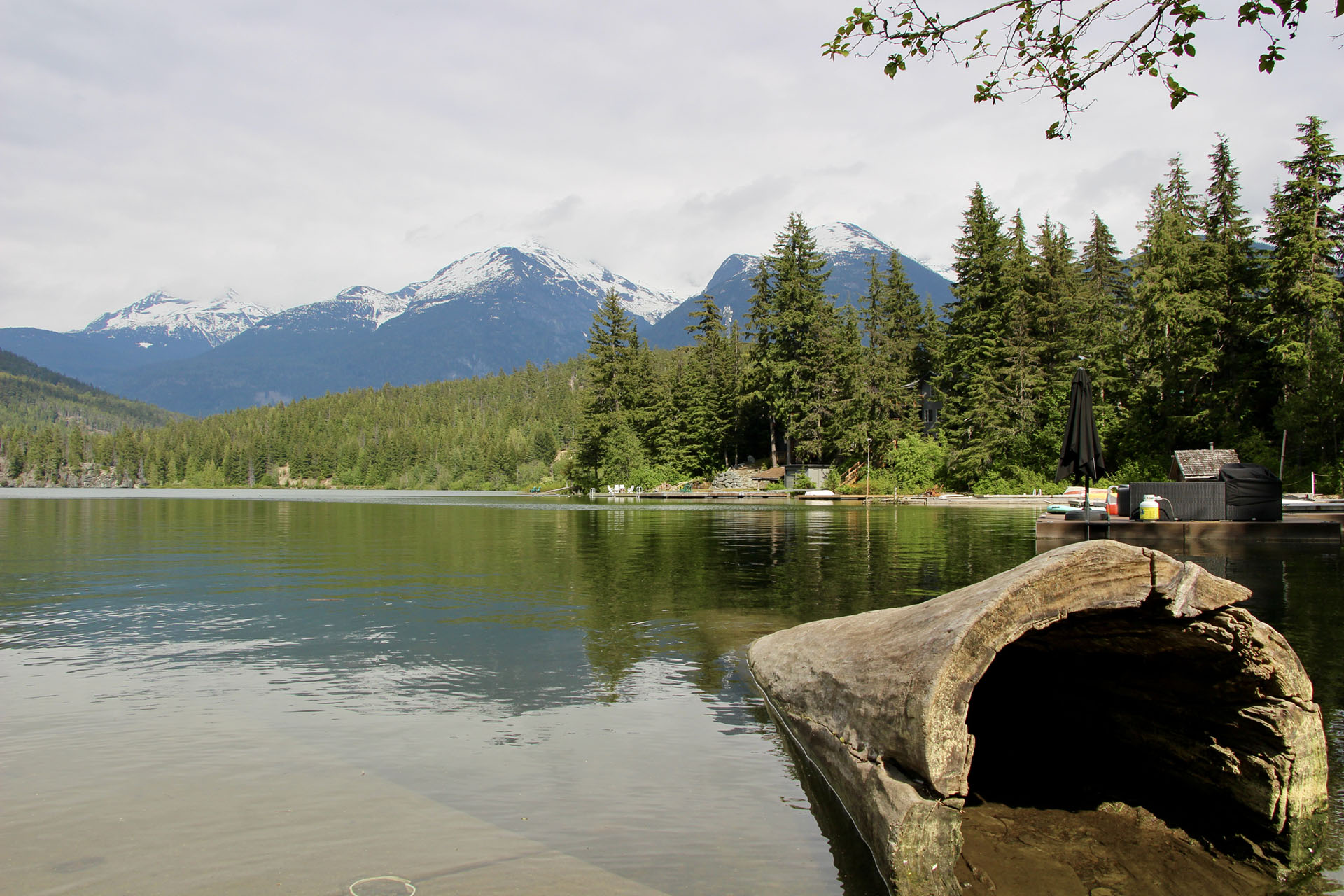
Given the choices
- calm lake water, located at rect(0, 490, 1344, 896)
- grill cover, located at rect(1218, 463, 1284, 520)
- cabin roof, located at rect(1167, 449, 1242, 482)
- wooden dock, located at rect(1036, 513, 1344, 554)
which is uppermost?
cabin roof, located at rect(1167, 449, 1242, 482)

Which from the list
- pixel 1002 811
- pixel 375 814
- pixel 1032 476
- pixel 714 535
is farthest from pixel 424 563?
pixel 1032 476

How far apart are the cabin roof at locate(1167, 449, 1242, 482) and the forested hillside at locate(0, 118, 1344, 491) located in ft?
45.5

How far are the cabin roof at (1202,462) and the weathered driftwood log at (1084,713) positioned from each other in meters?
24.7

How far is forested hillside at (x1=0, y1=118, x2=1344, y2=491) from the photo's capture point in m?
40.1

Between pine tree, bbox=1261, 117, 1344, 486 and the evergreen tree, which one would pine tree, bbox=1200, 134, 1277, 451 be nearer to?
pine tree, bbox=1261, 117, 1344, 486

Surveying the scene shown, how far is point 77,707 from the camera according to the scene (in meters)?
7.57

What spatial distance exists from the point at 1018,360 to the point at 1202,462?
3339cm

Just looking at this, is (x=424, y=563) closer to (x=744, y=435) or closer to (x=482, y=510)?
(x=482, y=510)

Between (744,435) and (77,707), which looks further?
(744,435)

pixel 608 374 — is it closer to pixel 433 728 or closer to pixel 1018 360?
pixel 1018 360

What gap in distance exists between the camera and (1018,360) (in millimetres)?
58875

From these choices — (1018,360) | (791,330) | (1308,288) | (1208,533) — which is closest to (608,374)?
(791,330)

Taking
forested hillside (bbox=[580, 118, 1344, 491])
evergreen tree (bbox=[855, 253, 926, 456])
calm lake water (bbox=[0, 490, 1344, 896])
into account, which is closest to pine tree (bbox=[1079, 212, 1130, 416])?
forested hillside (bbox=[580, 118, 1344, 491])

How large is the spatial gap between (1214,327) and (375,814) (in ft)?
170
